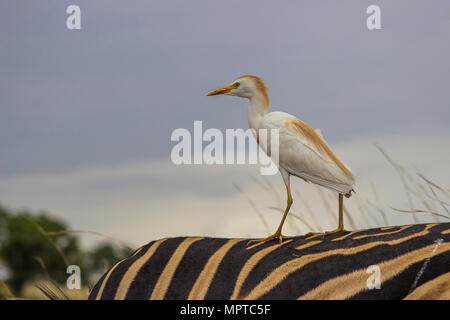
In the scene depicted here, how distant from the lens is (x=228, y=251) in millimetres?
3531

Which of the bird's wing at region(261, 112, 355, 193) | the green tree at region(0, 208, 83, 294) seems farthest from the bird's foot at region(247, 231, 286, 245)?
the green tree at region(0, 208, 83, 294)

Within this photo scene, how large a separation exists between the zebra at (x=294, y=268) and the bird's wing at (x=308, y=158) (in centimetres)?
39

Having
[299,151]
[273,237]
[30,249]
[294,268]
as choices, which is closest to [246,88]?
[299,151]

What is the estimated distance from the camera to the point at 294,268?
125 inches

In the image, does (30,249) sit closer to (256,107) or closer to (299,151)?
(256,107)

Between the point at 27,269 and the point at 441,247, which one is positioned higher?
the point at 441,247

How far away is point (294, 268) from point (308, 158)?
0.84m

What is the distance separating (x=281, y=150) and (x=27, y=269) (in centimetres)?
2098

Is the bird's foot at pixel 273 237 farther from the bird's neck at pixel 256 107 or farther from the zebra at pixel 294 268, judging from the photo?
the bird's neck at pixel 256 107

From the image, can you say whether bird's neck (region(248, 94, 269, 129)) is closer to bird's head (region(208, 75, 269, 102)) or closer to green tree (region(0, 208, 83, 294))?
bird's head (region(208, 75, 269, 102))

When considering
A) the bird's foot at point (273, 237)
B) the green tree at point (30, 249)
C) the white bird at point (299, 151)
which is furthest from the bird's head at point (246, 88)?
the green tree at point (30, 249)
